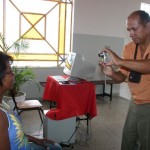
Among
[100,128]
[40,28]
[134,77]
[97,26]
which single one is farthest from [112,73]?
[97,26]

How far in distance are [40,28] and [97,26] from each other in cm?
130

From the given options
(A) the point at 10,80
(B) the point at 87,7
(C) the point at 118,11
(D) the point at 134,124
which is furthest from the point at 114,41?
(A) the point at 10,80

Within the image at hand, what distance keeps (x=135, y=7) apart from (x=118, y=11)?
39 cm

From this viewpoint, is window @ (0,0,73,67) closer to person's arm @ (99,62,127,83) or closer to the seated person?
person's arm @ (99,62,127,83)

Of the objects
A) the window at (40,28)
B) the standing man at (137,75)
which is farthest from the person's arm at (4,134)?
the window at (40,28)

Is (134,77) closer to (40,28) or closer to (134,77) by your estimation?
(134,77)

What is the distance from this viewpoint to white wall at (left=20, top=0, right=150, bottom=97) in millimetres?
4594

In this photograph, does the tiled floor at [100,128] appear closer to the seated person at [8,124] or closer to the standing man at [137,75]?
the standing man at [137,75]

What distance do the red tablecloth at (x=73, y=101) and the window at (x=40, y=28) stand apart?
1.74 metres

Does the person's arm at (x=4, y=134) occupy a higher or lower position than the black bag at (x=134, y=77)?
lower

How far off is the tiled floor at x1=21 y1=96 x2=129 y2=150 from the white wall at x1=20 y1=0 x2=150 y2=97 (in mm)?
1013

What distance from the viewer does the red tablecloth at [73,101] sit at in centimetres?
263

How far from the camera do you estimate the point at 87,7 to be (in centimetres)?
463

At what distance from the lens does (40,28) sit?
14.4ft
